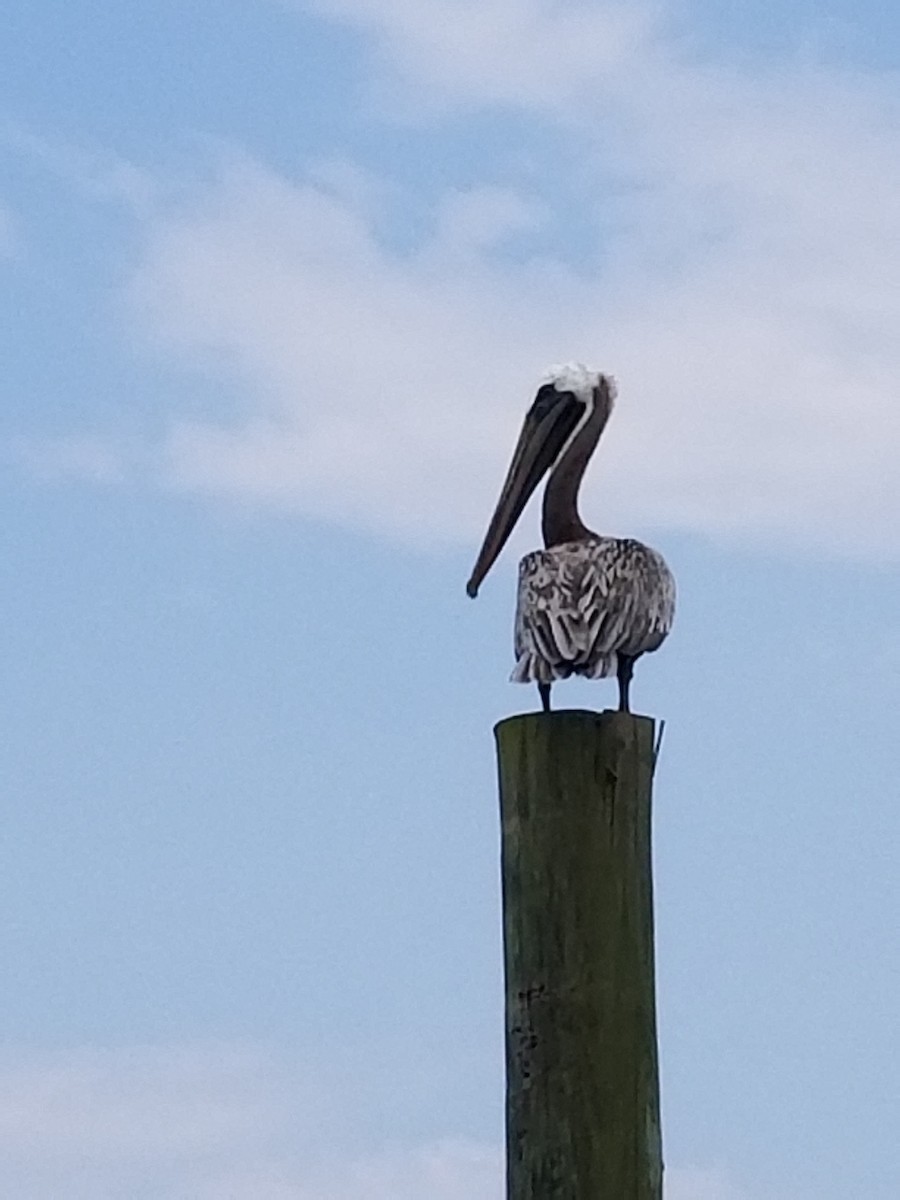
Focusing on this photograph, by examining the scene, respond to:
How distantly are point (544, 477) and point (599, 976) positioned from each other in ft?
11.0

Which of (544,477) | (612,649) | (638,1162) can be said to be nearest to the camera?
(638,1162)

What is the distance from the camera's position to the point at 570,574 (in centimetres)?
678

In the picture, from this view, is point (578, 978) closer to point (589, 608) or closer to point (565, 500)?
point (589, 608)

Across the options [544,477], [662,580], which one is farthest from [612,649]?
[544,477]

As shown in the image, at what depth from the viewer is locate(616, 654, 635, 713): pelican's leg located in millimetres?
6922

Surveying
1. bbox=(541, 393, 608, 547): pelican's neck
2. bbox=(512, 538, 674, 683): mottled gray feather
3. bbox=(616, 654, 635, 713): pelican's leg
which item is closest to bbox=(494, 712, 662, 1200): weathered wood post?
bbox=(512, 538, 674, 683): mottled gray feather

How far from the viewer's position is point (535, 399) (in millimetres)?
7871

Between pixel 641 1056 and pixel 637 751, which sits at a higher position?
pixel 637 751

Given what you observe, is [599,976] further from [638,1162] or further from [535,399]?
[535,399]

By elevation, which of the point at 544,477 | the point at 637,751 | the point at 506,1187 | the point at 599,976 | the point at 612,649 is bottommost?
the point at 506,1187

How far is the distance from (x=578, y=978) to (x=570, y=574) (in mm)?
2326

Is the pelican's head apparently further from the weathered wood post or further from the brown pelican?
the weathered wood post

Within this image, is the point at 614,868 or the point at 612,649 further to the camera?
the point at 612,649

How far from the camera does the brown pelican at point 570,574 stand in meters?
6.58
